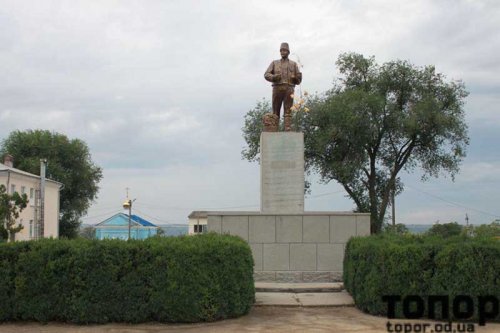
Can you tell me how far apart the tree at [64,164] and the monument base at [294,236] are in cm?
4241

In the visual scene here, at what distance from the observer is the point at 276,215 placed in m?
14.0

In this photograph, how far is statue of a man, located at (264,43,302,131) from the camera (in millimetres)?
15797

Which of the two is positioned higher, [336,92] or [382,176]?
[336,92]

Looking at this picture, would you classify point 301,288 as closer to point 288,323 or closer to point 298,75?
point 288,323

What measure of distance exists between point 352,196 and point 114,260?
23.8 metres

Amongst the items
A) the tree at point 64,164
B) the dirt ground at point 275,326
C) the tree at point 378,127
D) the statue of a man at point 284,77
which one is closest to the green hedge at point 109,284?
the dirt ground at point 275,326

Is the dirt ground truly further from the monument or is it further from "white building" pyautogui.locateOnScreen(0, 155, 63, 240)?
"white building" pyautogui.locateOnScreen(0, 155, 63, 240)

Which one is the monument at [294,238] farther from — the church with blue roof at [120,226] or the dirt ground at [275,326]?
the church with blue roof at [120,226]

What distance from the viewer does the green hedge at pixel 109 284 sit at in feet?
29.7

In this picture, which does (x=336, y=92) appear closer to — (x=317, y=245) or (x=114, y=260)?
(x=317, y=245)

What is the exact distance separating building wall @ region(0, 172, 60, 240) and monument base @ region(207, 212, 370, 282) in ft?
116

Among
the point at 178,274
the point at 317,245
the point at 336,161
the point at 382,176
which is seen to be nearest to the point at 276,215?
the point at 317,245

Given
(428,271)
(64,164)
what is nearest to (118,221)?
(64,164)

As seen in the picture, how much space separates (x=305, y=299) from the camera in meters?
11.3
